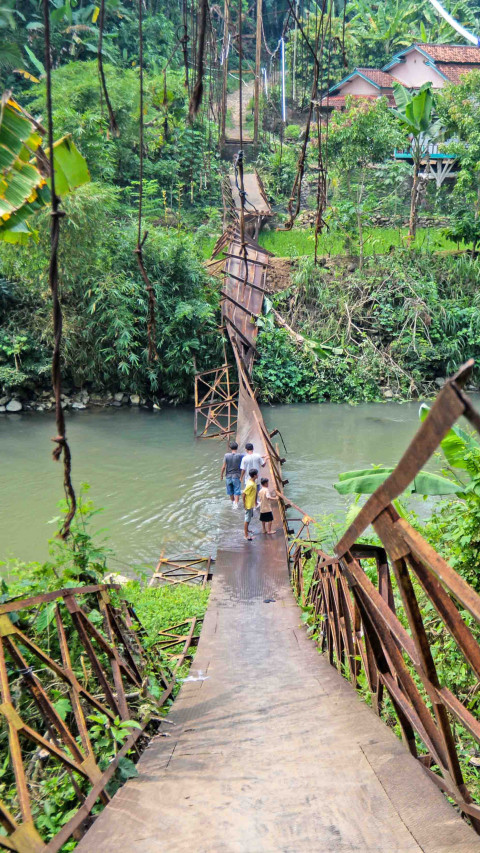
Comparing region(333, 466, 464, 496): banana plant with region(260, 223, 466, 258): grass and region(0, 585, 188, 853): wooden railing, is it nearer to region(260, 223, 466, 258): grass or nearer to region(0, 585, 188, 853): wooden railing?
region(0, 585, 188, 853): wooden railing

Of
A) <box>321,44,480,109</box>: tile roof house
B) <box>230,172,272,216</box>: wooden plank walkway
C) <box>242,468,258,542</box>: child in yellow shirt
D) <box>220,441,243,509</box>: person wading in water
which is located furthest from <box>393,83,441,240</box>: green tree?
<box>242,468,258,542</box>: child in yellow shirt

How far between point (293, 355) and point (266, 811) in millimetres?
14222

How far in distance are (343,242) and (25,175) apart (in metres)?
14.8

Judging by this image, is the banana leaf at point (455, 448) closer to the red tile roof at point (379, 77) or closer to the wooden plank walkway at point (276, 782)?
the wooden plank walkway at point (276, 782)

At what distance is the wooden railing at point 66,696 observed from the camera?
1.89m

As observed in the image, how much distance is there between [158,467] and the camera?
36.8 feet

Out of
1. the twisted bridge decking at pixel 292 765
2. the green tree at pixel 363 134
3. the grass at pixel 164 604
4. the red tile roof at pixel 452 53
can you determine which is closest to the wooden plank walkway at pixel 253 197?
the green tree at pixel 363 134

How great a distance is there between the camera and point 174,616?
5.46m

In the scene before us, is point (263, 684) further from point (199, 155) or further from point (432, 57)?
point (432, 57)

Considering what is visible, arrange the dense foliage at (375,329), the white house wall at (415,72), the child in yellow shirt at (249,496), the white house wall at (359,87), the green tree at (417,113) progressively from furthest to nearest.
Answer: the white house wall at (359,87) → the white house wall at (415,72) → the dense foliage at (375,329) → the green tree at (417,113) → the child in yellow shirt at (249,496)

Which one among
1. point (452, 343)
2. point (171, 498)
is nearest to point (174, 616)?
point (171, 498)

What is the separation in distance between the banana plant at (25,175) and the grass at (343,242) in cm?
1356

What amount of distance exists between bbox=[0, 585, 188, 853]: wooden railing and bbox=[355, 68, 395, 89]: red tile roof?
25.6 m

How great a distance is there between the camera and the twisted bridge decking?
1.58 metres
